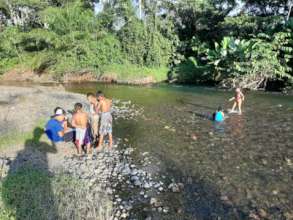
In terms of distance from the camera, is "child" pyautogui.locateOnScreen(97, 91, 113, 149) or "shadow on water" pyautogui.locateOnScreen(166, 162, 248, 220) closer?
"shadow on water" pyautogui.locateOnScreen(166, 162, 248, 220)

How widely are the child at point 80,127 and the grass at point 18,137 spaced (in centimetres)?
185

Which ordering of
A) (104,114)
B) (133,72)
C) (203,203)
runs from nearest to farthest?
1. (203,203)
2. (104,114)
3. (133,72)

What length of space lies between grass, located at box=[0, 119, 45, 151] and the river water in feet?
10.1

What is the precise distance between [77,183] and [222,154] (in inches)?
190

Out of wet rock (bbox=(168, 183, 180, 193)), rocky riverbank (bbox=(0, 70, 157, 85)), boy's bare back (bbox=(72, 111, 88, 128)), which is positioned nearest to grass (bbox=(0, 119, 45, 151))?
boy's bare back (bbox=(72, 111, 88, 128))

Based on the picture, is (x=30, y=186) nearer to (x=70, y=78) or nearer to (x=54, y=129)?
(x=54, y=129)

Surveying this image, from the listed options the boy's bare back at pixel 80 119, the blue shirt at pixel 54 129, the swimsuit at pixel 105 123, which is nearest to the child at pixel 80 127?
the boy's bare back at pixel 80 119

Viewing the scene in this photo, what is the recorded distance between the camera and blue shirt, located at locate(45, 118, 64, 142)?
11.1 m

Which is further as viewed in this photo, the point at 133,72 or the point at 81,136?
the point at 133,72

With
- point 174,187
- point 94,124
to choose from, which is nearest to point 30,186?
point 174,187

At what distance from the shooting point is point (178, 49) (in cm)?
3538

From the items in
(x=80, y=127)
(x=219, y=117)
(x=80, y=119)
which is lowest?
(x=219, y=117)

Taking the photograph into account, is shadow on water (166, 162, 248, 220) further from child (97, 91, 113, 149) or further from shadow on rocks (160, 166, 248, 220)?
child (97, 91, 113, 149)

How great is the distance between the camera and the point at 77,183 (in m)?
7.77
